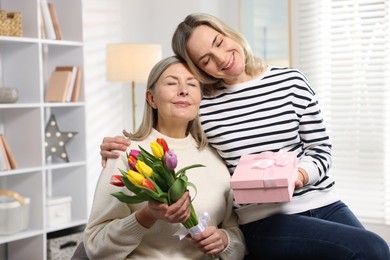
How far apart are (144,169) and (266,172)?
41 centimetres

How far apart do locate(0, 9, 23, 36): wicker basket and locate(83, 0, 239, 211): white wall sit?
2.62ft

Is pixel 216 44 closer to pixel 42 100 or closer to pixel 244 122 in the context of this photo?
pixel 244 122

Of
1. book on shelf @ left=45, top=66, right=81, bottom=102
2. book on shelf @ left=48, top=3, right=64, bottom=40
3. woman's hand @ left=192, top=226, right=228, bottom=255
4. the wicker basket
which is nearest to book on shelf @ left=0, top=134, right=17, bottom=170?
book on shelf @ left=45, top=66, right=81, bottom=102

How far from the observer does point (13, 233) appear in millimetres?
3893

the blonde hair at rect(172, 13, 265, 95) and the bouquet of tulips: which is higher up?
the blonde hair at rect(172, 13, 265, 95)

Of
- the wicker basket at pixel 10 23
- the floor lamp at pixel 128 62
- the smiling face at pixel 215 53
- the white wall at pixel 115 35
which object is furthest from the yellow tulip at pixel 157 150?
the white wall at pixel 115 35

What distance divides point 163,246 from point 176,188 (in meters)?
0.39

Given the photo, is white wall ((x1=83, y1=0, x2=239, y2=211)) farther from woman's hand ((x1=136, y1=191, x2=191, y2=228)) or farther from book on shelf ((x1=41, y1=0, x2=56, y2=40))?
woman's hand ((x1=136, y1=191, x2=191, y2=228))

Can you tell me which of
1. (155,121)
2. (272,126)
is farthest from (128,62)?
(272,126)

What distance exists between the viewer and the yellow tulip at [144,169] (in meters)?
1.74

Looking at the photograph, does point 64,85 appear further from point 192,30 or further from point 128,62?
point 192,30

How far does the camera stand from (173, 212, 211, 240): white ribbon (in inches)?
75.9

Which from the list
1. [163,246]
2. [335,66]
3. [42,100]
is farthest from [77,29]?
[163,246]

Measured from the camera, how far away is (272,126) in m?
2.24
